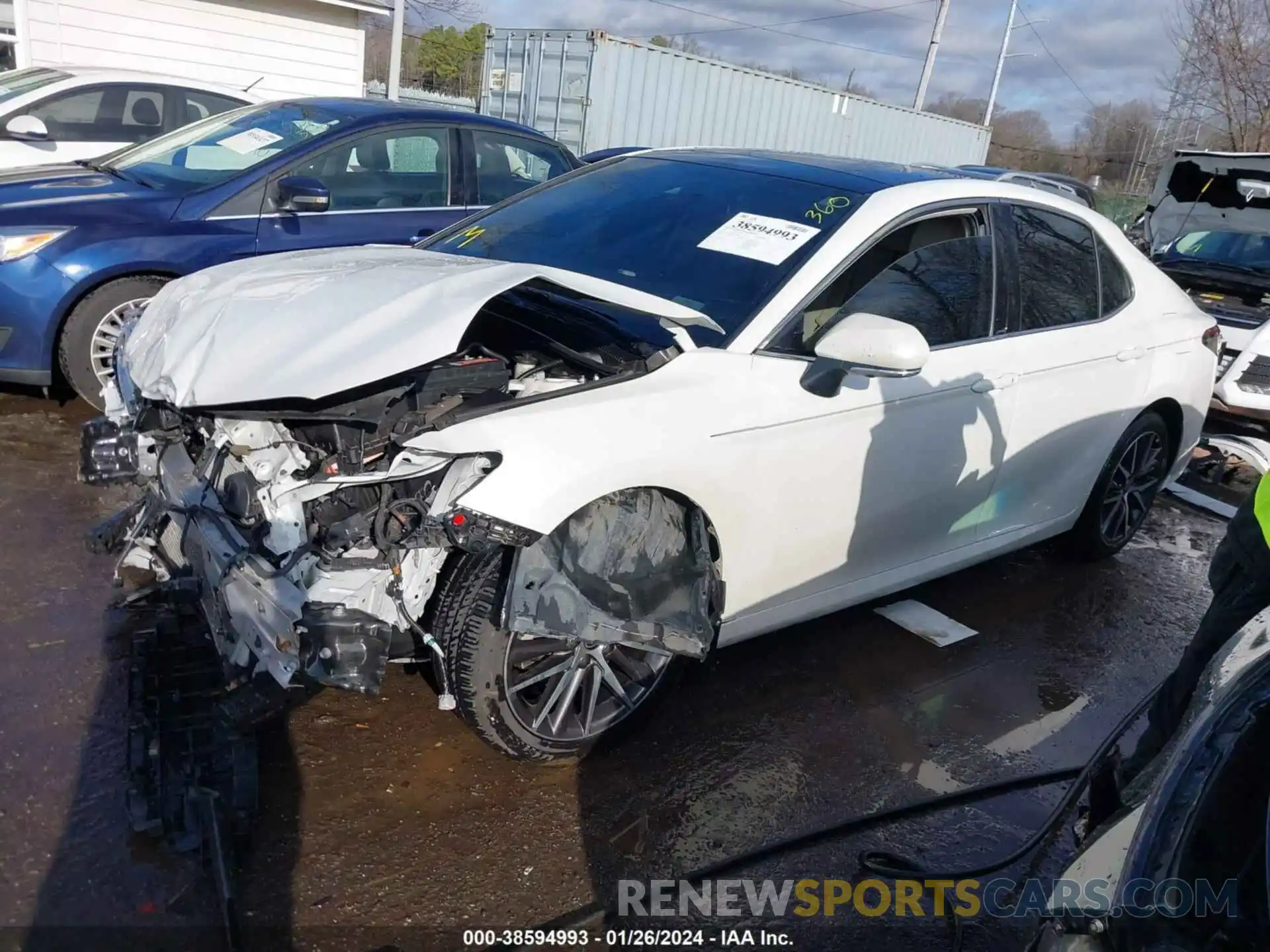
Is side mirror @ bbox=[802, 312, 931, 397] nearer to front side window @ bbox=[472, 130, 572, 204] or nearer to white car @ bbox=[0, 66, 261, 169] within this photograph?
front side window @ bbox=[472, 130, 572, 204]

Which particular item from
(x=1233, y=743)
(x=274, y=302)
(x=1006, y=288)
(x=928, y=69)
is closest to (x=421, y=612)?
(x=274, y=302)

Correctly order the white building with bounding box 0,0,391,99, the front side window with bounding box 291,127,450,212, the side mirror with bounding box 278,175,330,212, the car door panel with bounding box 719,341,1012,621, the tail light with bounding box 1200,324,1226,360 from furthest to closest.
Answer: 1. the white building with bounding box 0,0,391,99
2. the front side window with bounding box 291,127,450,212
3. the side mirror with bounding box 278,175,330,212
4. the tail light with bounding box 1200,324,1226,360
5. the car door panel with bounding box 719,341,1012,621

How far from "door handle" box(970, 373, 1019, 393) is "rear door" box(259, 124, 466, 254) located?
327 cm

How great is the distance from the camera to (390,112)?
572 cm

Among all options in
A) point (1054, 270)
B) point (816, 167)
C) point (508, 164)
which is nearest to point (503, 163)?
point (508, 164)

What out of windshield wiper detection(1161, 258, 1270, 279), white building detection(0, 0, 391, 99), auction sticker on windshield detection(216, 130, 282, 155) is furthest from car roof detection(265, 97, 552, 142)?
white building detection(0, 0, 391, 99)

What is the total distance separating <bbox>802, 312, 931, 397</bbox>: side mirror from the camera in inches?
108

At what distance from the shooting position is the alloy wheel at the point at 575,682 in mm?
2725

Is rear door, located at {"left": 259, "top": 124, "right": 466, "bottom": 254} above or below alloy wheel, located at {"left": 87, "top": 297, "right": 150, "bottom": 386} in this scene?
above

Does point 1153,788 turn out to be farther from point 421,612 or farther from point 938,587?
point 938,587

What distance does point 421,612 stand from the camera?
2.63 meters

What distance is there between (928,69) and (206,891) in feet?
88.6

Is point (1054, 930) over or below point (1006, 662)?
over

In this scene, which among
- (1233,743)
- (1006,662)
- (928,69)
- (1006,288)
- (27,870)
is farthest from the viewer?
(928,69)
